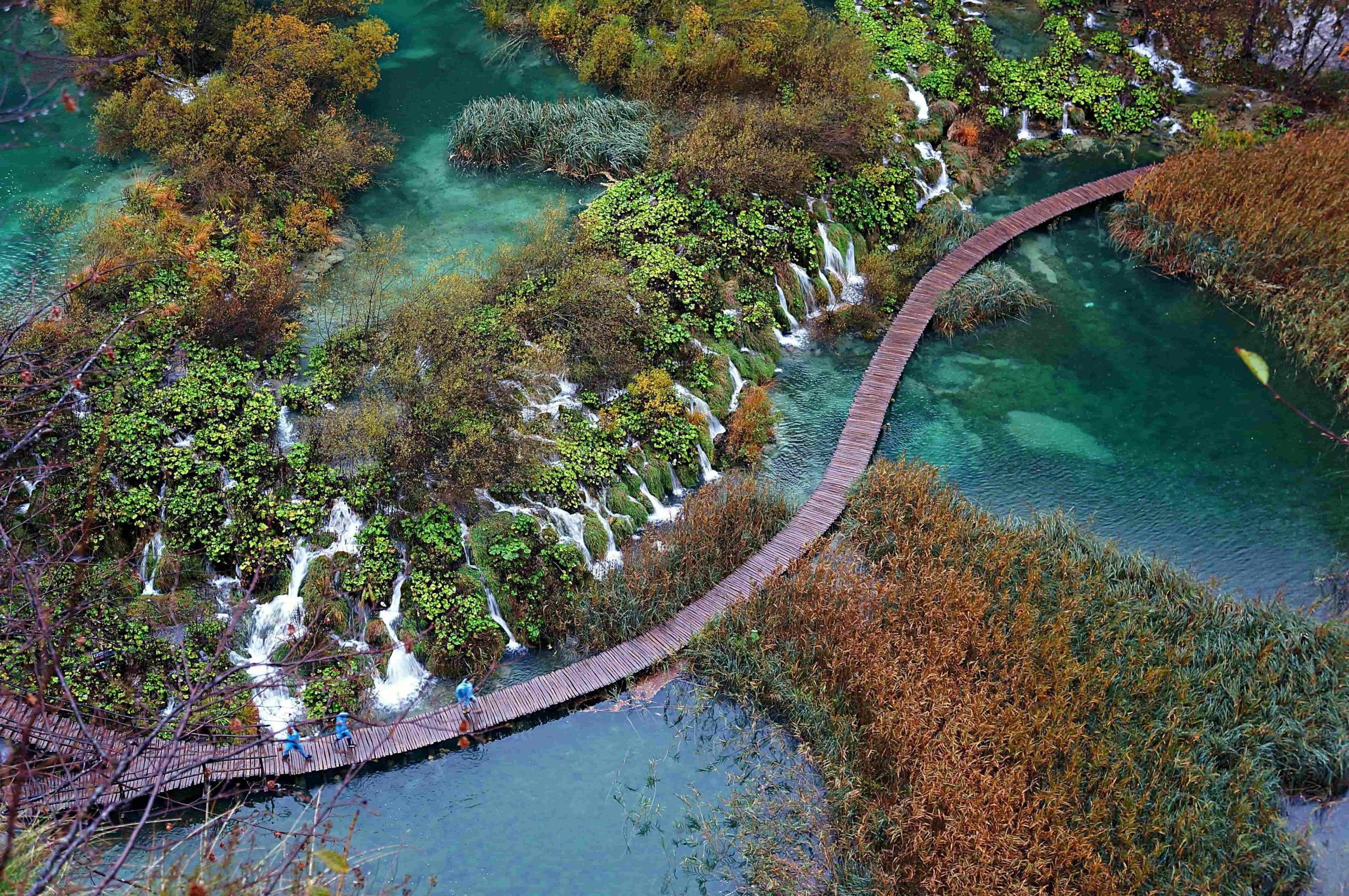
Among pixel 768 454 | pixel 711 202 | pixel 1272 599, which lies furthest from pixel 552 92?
pixel 1272 599

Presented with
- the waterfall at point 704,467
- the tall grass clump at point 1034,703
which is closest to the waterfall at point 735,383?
the waterfall at point 704,467

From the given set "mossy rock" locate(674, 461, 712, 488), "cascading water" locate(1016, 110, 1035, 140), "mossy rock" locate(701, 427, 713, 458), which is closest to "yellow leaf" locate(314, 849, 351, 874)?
"mossy rock" locate(674, 461, 712, 488)

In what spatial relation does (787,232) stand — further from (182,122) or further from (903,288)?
(182,122)

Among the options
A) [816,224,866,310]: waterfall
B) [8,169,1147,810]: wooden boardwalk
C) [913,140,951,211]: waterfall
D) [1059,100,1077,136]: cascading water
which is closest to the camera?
[8,169,1147,810]: wooden boardwalk

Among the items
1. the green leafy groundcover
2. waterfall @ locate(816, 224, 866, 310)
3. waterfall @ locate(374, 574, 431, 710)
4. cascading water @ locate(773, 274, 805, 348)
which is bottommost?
waterfall @ locate(374, 574, 431, 710)

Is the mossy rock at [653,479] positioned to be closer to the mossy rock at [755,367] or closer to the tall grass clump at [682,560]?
the tall grass clump at [682,560]

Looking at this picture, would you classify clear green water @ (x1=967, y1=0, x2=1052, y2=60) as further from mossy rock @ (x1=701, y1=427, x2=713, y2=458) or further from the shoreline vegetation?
mossy rock @ (x1=701, y1=427, x2=713, y2=458)

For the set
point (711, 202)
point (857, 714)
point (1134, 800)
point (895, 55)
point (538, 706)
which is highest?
point (895, 55)
